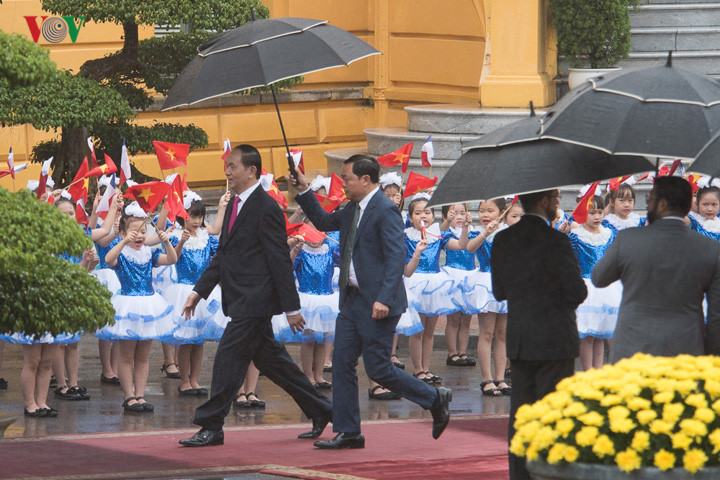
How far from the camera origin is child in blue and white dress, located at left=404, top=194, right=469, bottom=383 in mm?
11219

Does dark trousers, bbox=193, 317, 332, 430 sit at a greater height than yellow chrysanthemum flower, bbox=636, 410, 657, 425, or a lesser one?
lesser

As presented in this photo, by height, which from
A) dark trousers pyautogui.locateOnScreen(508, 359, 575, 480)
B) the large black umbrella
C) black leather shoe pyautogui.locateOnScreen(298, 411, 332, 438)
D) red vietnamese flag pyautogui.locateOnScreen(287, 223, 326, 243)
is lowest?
black leather shoe pyautogui.locateOnScreen(298, 411, 332, 438)

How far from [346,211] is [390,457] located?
5.19 ft

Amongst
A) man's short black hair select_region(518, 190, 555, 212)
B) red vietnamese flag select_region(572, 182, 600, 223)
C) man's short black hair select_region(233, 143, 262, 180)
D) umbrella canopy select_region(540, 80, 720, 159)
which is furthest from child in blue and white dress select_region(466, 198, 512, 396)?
umbrella canopy select_region(540, 80, 720, 159)

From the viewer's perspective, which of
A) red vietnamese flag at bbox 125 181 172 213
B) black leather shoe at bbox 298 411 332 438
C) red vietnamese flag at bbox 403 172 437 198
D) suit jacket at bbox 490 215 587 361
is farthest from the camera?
red vietnamese flag at bbox 403 172 437 198

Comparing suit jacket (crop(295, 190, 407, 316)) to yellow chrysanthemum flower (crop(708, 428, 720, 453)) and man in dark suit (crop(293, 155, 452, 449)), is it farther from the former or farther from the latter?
yellow chrysanthemum flower (crop(708, 428, 720, 453))

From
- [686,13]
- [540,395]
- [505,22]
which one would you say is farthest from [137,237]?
[686,13]

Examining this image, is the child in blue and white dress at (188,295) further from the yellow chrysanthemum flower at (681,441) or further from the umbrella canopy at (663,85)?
the yellow chrysanthemum flower at (681,441)

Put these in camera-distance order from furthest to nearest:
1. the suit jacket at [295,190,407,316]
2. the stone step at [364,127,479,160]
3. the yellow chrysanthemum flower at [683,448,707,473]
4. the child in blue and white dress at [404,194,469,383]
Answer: the stone step at [364,127,479,160], the child in blue and white dress at [404,194,469,383], the suit jacket at [295,190,407,316], the yellow chrysanthemum flower at [683,448,707,473]

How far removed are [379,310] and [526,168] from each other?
73.8 inches

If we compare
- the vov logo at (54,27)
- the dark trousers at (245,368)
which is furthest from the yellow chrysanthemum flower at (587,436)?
the vov logo at (54,27)

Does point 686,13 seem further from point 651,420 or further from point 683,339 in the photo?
point 651,420

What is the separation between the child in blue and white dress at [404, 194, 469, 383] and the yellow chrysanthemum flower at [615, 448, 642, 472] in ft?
20.8

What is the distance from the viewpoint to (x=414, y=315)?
434 inches
